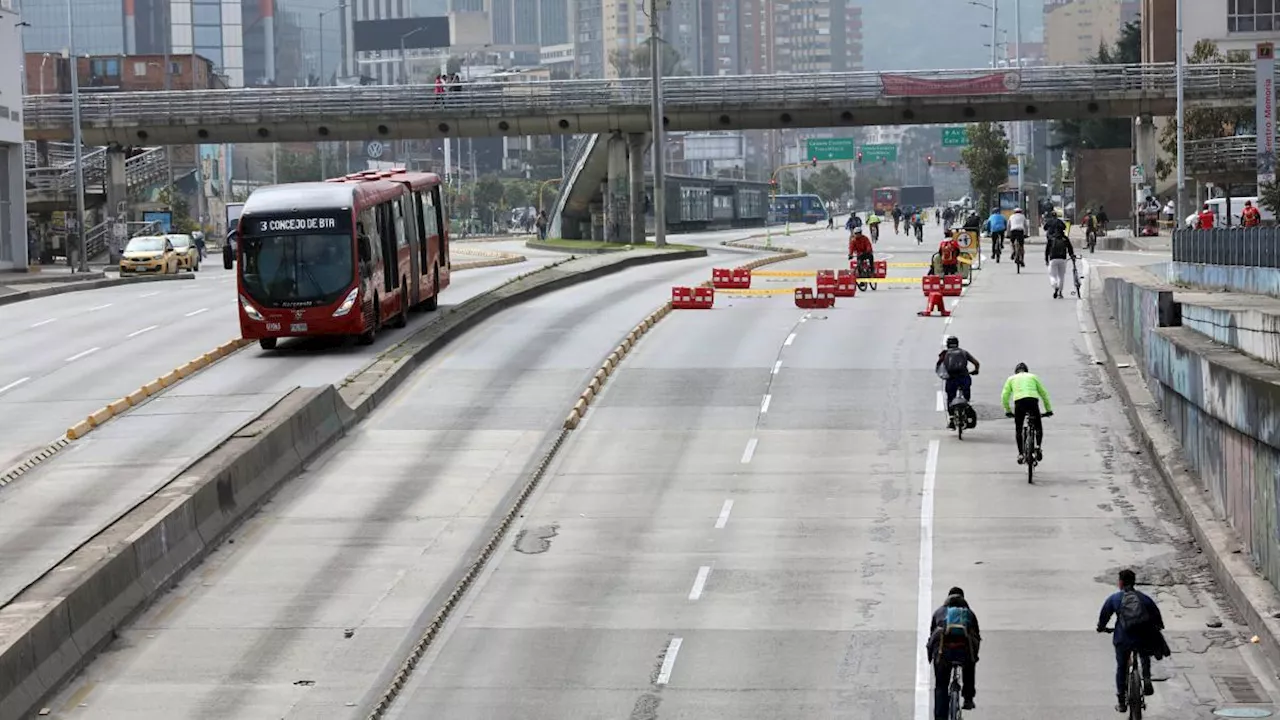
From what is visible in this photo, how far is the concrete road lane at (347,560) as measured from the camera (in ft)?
64.8

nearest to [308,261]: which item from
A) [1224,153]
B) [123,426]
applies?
[123,426]

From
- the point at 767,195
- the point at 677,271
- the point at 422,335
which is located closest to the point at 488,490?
the point at 422,335

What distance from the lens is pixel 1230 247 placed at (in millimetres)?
39500

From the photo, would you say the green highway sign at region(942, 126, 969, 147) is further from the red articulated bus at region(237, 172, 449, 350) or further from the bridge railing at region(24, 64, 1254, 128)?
the red articulated bus at region(237, 172, 449, 350)

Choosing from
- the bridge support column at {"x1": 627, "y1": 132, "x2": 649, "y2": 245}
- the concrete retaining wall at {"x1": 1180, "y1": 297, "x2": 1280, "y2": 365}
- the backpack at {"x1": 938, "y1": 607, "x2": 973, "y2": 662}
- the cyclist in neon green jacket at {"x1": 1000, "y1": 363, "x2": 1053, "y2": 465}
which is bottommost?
the backpack at {"x1": 938, "y1": 607, "x2": 973, "y2": 662}

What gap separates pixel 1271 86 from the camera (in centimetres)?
6875

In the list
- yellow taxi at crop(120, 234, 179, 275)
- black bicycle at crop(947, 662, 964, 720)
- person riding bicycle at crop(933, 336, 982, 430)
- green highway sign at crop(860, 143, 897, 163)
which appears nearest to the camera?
black bicycle at crop(947, 662, 964, 720)

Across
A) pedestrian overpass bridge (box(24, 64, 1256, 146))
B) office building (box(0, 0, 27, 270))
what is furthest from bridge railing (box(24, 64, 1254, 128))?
office building (box(0, 0, 27, 270))

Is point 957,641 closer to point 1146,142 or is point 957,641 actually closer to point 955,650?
point 955,650

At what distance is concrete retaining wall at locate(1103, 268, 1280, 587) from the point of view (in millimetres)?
21641

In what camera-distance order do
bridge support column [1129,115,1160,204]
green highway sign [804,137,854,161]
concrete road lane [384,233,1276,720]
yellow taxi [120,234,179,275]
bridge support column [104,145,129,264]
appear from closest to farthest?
1. concrete road lane [384,233,1276,720]
2. yellow taxi [120,234,179,275]
3. bridge support column [1129,115,1160,204]
4. bridge support column [104,145,129,264]
5. green highway sign [804,137,854,161]

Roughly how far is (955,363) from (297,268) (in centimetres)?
1360

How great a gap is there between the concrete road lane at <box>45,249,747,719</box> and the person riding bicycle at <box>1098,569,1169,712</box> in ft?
22.9

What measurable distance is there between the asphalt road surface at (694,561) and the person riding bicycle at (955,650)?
4.82ft
